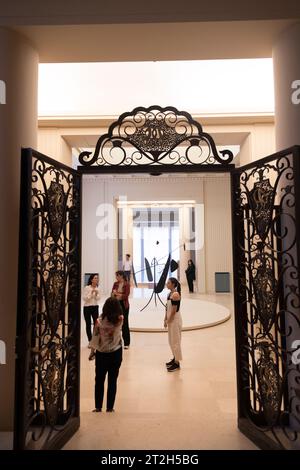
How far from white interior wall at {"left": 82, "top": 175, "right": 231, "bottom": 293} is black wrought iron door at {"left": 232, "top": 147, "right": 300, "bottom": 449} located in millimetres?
9069

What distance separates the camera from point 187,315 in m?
7.87

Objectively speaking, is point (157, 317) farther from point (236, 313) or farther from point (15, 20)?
point (15, 20)

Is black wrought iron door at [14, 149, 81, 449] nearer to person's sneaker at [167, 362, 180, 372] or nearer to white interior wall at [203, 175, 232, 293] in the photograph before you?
person's sneaker at [167, 362, 180, 372]

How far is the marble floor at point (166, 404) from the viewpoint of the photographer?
8.75 ft

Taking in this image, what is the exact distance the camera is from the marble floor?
8.75 ft

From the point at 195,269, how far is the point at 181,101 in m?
8.20

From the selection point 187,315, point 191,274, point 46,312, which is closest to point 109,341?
point 46,312

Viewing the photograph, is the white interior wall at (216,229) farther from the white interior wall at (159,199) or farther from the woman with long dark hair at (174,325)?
the woman with long dark hair at (174,325)

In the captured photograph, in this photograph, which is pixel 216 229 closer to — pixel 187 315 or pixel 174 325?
pixel 187 315

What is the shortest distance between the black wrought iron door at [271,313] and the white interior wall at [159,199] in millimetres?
9069

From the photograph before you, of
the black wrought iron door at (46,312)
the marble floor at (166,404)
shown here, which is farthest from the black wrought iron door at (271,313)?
the black wrought iron door at (46,312)

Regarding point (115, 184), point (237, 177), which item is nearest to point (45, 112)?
point (237, 177)

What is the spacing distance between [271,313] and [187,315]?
549cm
